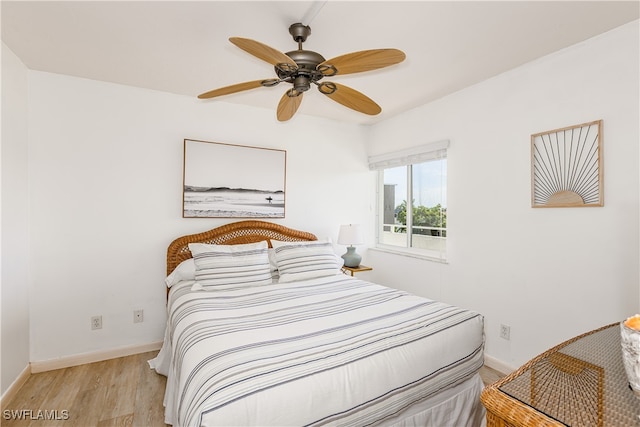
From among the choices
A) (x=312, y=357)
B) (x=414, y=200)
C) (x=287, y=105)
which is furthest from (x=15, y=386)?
(x=414, y=200)

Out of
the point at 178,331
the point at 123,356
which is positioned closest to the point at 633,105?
the point at 178,331

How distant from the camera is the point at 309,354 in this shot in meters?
1.44

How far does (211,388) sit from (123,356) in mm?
2253

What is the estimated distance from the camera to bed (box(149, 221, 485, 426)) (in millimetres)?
1238

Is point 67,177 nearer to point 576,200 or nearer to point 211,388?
point 211,388

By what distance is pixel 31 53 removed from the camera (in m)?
2.30

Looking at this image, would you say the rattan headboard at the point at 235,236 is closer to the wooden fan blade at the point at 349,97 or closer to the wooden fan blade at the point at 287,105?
the wooden fan blade at the point at 287,105

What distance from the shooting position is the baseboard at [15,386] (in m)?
2.12

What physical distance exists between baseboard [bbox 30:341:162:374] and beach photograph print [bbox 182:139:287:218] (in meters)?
1.31

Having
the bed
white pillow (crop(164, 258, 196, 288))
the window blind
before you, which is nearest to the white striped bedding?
the bed

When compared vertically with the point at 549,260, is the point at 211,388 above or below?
below

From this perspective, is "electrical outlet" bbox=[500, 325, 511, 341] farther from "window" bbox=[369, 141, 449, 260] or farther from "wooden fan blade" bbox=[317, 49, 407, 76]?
"wooden fan blade" bbox=[317, 49, 407, 76]

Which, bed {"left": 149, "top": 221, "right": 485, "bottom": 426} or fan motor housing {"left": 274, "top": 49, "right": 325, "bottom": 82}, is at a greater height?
fan motor housing {"left": 274, "top": 49, "right": 325, "bottom": 82}

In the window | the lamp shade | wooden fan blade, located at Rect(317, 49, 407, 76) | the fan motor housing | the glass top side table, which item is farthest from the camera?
the lamp shade
